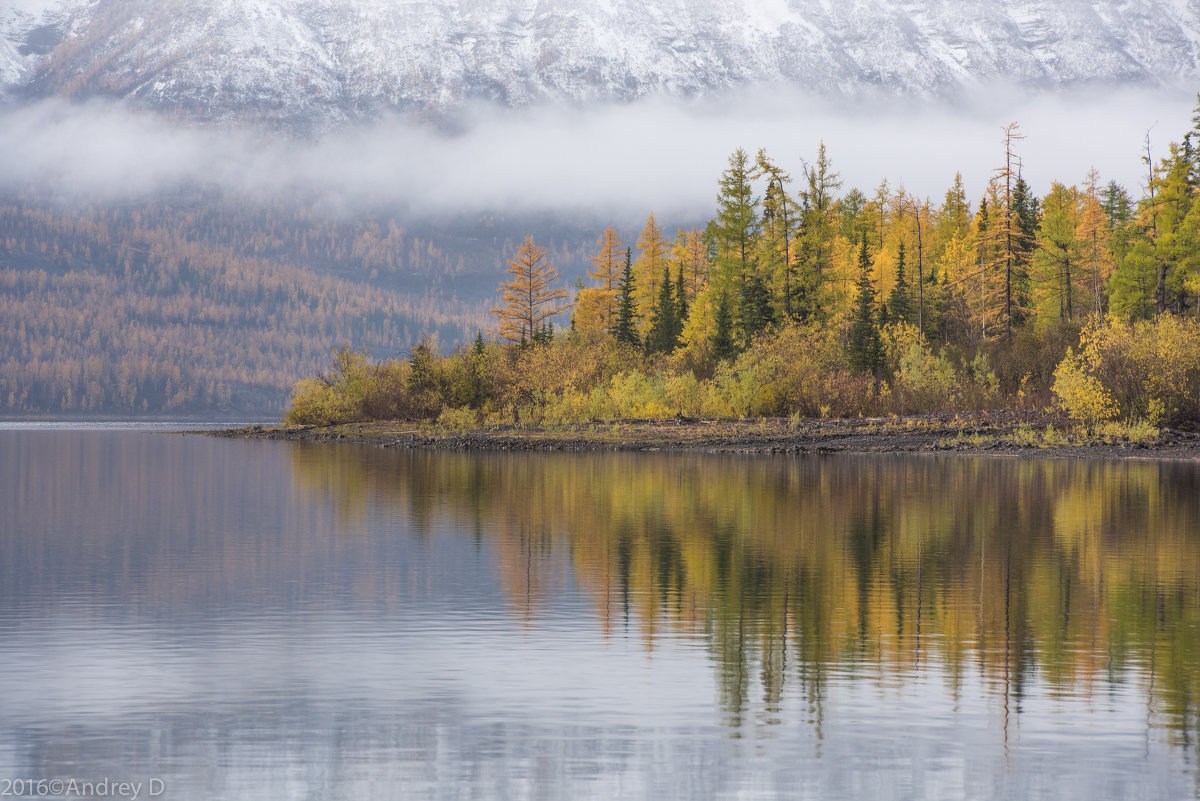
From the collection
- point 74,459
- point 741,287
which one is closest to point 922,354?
point 741,287

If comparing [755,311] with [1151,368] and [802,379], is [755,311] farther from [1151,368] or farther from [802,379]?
[1151,368]

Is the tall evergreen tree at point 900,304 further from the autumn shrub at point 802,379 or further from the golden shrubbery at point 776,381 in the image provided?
the autumn shrub at point 802,379

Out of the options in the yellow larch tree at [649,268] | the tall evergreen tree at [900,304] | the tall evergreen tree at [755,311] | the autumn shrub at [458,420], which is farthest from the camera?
the yellow larch tree at [649,268]

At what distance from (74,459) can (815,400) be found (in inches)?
1589

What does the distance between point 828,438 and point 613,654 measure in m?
51.9

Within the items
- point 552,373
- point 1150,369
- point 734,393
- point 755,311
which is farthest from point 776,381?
point 1150,369

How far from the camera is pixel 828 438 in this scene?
65938 mm

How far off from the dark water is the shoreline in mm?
26582

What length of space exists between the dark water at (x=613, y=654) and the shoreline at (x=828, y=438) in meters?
26.6

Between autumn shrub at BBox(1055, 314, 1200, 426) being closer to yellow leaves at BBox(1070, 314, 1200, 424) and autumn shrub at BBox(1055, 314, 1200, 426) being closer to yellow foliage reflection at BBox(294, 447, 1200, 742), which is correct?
yellow leaves at BBox(1070, 314, 1200, 424)

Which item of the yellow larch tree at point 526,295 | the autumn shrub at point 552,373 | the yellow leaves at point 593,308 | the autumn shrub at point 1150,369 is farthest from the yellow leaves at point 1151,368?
the yellow larch tree at point 526,295

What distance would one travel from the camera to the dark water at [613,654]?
36.3 ft

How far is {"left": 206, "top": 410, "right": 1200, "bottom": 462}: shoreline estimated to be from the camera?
56812 mm

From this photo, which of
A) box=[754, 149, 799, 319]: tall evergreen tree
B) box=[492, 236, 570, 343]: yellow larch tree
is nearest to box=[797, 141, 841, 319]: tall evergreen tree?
box=[754, 149, 799, 319]: tall evergreen tree
